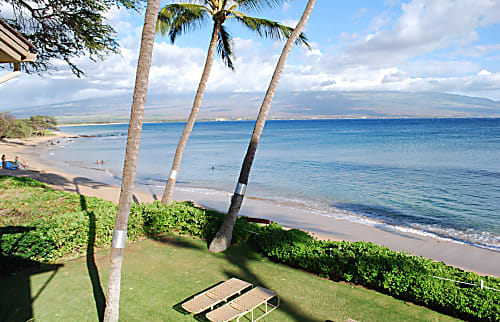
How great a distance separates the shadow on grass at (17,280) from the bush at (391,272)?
5081 millimetres

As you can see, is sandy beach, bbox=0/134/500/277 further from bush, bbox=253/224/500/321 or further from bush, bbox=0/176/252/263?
bush, bbox=0/176/252/263

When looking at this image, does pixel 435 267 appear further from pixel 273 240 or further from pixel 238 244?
pixel 238 244

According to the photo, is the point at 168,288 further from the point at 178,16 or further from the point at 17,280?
the point at 178,16

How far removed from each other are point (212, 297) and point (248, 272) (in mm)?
1992

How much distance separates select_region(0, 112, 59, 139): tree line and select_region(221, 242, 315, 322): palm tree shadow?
224 feet

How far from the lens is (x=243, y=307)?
213 inches

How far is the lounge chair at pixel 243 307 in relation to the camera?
202 inches

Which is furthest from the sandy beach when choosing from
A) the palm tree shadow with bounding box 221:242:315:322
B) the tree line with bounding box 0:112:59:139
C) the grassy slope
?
the tree line with bounding box 0:112:59:139

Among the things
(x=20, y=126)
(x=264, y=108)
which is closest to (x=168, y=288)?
(x=264, y=108)

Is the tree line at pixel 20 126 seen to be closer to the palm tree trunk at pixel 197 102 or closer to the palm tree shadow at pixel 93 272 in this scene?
the palm tree trunk at pixel 197 102

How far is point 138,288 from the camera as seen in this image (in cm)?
675

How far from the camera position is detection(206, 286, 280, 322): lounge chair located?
5125mm

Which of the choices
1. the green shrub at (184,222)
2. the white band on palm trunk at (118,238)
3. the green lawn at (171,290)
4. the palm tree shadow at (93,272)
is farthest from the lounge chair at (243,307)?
the green shrub at (184,222)

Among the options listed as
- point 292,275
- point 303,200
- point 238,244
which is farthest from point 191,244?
point 303,200
